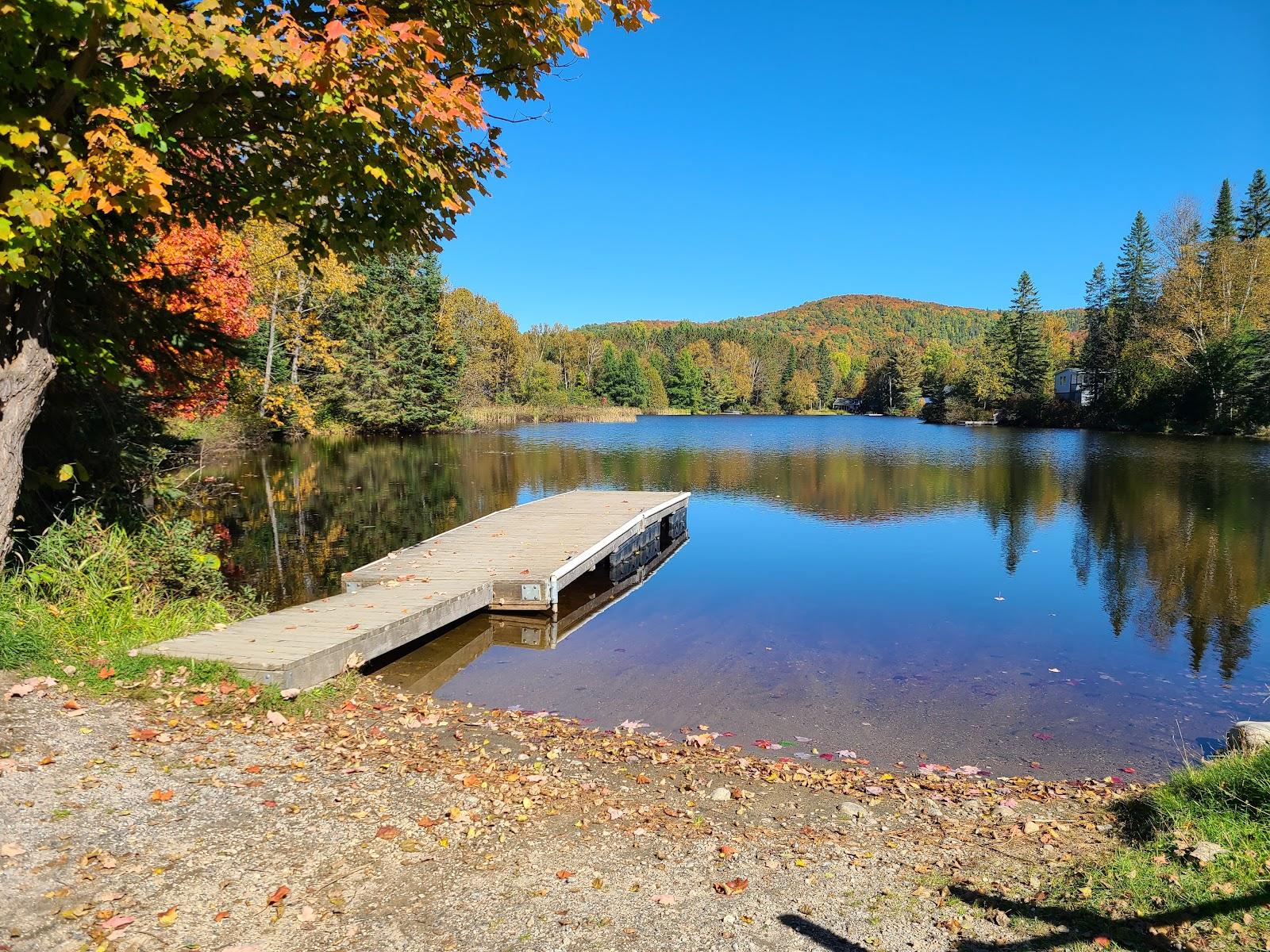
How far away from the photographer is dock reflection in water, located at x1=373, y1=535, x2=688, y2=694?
8.20m

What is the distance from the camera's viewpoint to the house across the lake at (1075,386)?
64569mm

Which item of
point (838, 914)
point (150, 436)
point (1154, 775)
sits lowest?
point (1154, 775)

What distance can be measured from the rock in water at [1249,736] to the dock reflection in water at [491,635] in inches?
267

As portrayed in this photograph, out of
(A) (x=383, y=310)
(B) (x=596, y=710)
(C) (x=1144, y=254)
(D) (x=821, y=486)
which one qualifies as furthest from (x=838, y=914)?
(C) (x=1144, y=254)

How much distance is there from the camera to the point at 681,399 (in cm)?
11875

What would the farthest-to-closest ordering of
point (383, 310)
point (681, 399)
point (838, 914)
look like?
point (681, 399), point (383, 310), point (838, 914)

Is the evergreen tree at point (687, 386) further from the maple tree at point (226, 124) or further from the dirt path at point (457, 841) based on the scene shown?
the dirt path at point (457, 841)

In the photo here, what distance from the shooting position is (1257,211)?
210ft


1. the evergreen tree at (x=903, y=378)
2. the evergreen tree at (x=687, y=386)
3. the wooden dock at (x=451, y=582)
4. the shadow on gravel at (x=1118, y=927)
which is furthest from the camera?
the evergreen tree at (x=687, y=386)

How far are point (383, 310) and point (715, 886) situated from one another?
4464cm

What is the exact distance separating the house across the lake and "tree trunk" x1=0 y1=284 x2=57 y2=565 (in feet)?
229

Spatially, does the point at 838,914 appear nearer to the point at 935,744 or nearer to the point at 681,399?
the point at 935,744

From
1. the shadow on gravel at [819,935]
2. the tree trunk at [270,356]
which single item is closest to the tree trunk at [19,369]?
the shadow on gravel at [819,935]

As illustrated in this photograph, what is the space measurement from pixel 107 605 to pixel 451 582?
3.99 m
